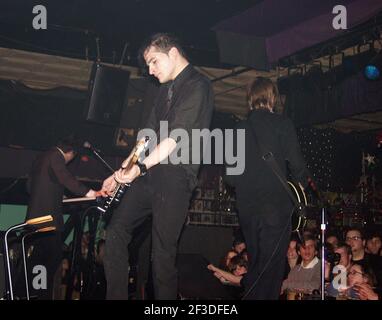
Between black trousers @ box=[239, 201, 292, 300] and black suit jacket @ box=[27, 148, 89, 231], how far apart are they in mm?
2606

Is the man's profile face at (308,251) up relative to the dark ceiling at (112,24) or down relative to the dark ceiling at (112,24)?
down

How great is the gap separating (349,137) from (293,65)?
4977mm

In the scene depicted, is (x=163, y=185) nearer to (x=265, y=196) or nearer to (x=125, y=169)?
(x=125, y=169)

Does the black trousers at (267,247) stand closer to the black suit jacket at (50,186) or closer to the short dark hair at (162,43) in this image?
the short dark hair at (162,43)

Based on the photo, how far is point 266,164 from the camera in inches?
164

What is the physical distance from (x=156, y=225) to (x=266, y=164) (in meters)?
1.23

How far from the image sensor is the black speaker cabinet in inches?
313

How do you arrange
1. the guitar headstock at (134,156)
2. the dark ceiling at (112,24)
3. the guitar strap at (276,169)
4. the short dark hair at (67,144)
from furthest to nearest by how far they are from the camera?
1. the short dark hair at (67,144)
2. the dark ceiling at (112,24)
3. the guitar strap at (276,169)
4. the guitar headstock at (134,156)

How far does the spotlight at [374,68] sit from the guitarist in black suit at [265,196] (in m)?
3.24

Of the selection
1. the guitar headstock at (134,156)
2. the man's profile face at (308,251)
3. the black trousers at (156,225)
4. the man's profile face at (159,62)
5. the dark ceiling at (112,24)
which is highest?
the dark ceiling at (112,24)

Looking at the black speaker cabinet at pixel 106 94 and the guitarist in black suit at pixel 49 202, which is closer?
the guitarist in black suit at pixel 49 202

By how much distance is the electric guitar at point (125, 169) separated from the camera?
3.42 m

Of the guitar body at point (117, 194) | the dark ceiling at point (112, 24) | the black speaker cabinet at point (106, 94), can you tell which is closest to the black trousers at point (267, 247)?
the guitar body at point (117, 194)
